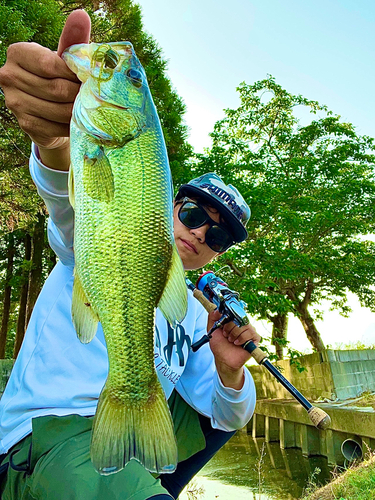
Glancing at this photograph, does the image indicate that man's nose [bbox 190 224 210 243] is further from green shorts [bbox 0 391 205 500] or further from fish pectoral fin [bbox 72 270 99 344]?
fish pectoral fin [bbox 72 270 99 344]

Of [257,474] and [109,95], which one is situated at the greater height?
[109,95]

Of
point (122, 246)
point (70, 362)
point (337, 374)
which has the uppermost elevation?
point (122, 246)

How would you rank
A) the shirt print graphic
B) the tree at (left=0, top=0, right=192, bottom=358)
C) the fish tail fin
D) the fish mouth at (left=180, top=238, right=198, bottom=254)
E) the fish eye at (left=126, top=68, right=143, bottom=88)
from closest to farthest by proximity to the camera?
the fish tail fin, the fish eye at (left=126, top=68, right=143, bottom=88), the shirt print graphic, the fish mouth at (left=180, top=238, right=198, bottom=254), the tree at (left=0, top=0, right=192, bottom=358)

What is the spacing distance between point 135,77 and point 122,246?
0.52 m

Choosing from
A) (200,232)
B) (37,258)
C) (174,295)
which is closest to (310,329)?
(37,258)

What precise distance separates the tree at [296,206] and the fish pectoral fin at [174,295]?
9.43m

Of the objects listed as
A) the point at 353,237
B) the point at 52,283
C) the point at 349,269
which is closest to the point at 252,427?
the point at 349,269

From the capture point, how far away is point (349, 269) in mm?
15359

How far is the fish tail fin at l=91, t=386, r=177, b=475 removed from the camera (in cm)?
110

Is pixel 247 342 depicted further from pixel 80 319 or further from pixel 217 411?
pixel 80 319

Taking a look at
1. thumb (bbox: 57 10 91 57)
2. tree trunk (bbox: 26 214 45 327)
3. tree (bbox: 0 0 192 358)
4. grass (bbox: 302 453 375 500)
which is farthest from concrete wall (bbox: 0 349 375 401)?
thumb (bbox: 57 10 91 57)

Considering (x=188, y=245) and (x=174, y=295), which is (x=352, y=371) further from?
(x=174, y=295)

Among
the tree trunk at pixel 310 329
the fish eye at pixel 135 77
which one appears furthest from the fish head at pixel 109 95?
the tree trunk at pixel 310 329

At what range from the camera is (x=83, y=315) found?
1.21 meters
